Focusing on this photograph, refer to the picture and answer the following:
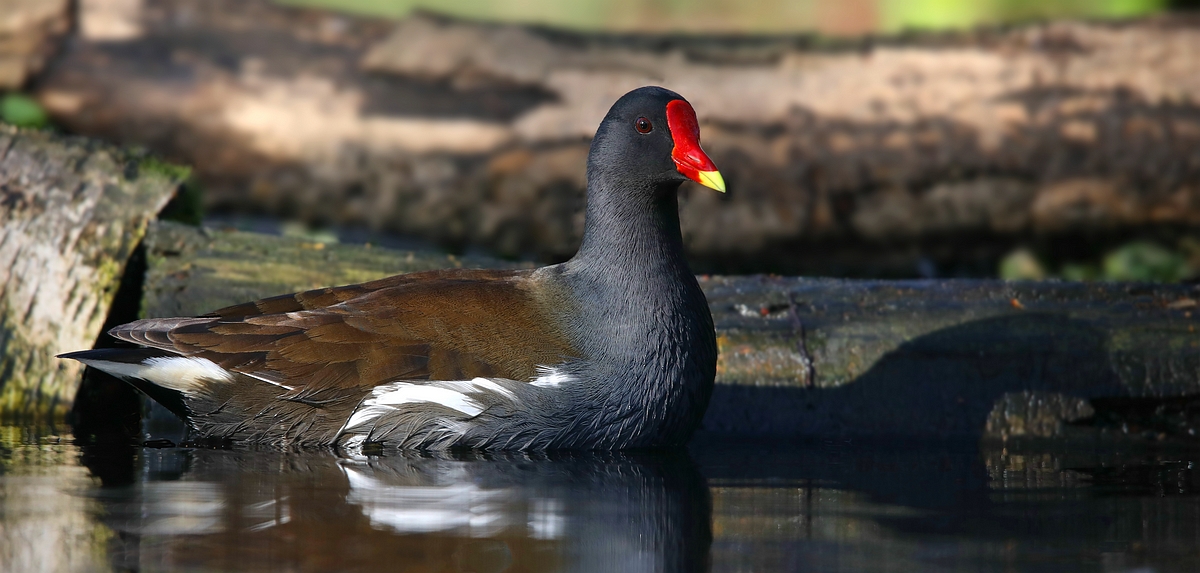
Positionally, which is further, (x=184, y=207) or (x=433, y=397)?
(x=184, y=207)

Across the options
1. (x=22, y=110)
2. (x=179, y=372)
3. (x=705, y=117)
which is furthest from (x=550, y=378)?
(x=22, y=110)

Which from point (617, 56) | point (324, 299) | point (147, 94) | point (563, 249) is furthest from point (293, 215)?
point (324, 299)

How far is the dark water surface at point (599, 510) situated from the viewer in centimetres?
279

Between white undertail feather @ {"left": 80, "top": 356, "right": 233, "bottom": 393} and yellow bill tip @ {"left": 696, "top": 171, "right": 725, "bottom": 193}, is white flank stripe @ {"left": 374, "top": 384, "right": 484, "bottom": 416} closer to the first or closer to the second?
white undertail feather @ {"left": 80, "top": 356, "right": 233, "bottom": 393}

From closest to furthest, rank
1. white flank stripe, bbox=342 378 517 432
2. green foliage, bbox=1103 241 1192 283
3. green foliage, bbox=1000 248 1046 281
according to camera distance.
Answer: white flank stripe, bbox=342 378 517 432
green foliage, bbox=1103 241 1192 283
green foliage, bbox=1000 248 1046 281

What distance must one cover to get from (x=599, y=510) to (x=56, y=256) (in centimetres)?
267

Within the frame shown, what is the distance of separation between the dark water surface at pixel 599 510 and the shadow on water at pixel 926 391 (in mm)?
338

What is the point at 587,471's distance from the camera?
386 cm

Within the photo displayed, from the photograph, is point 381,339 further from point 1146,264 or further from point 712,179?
point 1146,264

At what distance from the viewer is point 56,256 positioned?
482 centimetres

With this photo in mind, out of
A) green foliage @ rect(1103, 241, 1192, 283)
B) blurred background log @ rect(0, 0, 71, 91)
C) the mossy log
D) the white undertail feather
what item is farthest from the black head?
blurred background log @ rect(0, 0, 71, 91)

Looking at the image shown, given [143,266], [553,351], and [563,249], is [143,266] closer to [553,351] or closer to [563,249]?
[553,351]

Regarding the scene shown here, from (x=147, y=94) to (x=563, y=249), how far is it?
279 cm

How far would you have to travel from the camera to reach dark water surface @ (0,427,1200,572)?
279 centimetres
